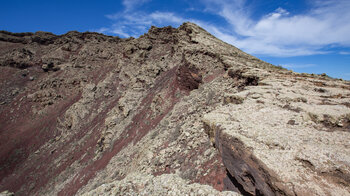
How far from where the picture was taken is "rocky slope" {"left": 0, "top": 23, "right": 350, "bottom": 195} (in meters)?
4.20

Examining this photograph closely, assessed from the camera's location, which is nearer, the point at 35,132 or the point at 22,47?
the point at 35,132

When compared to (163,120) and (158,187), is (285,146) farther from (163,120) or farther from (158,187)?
(163,120)

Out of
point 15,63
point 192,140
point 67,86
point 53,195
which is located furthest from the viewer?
point 15,63

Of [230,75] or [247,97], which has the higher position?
[230,75]

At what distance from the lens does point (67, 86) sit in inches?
1346

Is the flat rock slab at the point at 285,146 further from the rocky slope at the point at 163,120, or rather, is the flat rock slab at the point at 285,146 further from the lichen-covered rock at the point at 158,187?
the lichen-covered rock at the point at 158,187

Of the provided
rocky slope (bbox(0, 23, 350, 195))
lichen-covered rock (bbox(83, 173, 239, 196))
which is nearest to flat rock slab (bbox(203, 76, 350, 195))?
rocky slope (bbox(0, 23, 350, 195))

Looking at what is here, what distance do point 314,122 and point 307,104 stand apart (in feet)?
4.27

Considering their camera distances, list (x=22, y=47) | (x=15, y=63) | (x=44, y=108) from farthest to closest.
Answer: (x=22, y=47) → (x=15, y=63) → (x=44, y=108)

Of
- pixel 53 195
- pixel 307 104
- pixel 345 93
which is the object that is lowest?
pixel 53 195

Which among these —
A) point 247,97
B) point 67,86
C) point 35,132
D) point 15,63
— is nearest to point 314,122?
point 247,97

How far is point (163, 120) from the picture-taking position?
1305 cm

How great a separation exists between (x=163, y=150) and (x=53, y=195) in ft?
50.4

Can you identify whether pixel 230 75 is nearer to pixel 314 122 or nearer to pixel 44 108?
pixel 314 122
